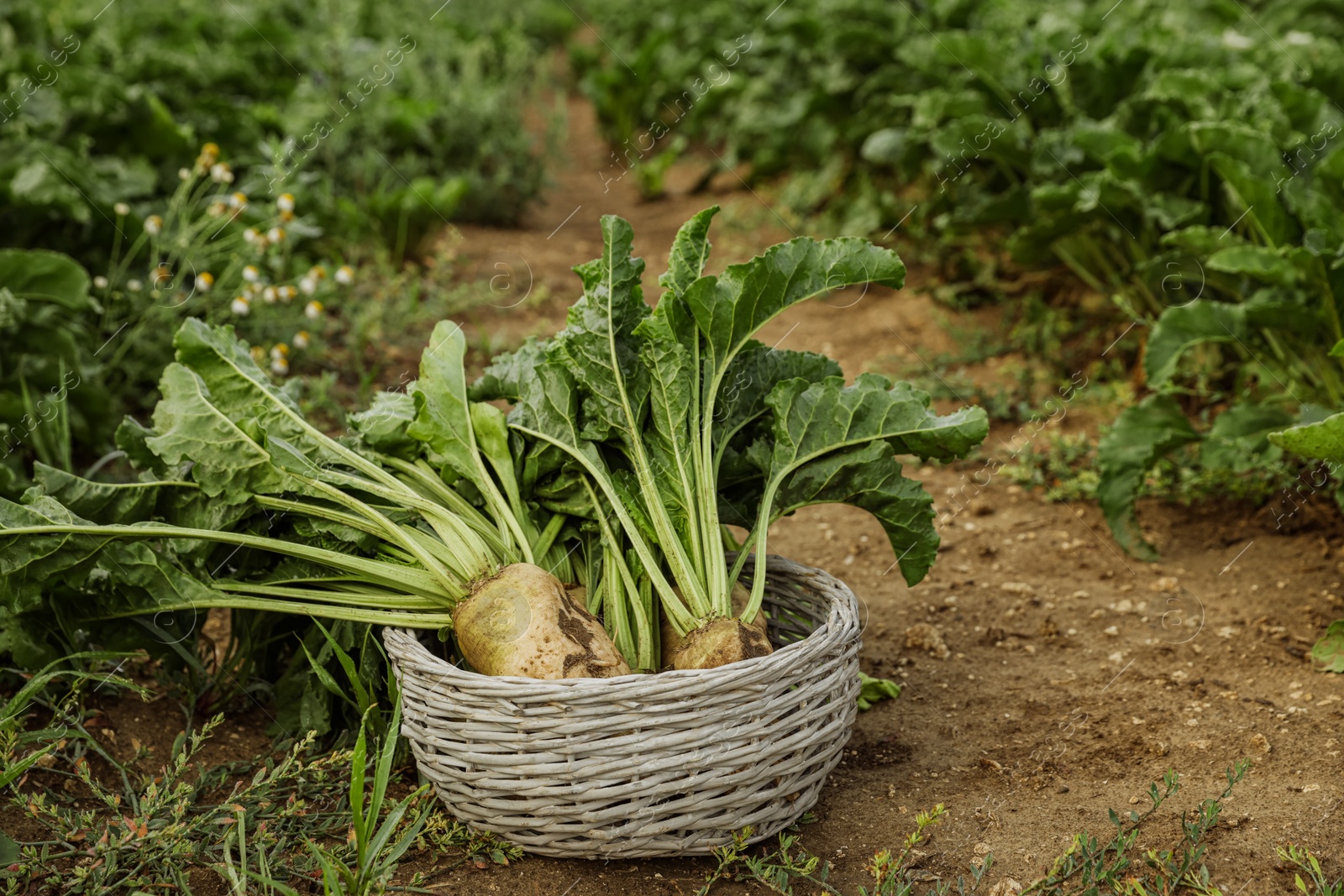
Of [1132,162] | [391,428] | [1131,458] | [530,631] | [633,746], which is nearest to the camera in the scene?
[633,746]

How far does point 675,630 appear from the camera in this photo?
2348 millimetres

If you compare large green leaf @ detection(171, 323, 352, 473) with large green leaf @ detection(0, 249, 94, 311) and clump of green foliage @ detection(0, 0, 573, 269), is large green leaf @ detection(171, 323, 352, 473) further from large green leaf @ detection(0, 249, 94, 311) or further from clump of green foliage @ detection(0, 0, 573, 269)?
clump of green foliage @ detection(0, 0, 573, 269)

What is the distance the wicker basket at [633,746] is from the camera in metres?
1.98

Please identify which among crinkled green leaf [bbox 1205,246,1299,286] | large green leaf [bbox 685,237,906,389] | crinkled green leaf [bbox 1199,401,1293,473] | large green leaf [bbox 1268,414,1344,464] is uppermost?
large green leaf [bbox 685,237,906,389]

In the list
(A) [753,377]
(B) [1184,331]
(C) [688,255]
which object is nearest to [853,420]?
(A) [753,377]

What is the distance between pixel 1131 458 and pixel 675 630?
67.3 inches

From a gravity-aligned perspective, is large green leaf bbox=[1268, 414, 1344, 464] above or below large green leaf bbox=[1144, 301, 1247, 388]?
above

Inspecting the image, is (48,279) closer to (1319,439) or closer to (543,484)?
(543,484)

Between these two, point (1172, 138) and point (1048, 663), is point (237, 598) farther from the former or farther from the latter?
point (1172, 138)

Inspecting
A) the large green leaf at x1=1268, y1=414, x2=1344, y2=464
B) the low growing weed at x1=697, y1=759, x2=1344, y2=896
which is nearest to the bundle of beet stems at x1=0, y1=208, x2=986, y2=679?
the low growing weed at x1=697, y1=759, x2=1344, y2=896

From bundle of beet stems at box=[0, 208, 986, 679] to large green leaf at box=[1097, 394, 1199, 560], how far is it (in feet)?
3.52

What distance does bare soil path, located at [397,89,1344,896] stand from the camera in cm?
218

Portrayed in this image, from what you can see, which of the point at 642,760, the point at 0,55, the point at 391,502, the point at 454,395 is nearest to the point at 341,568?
the point at 391,502

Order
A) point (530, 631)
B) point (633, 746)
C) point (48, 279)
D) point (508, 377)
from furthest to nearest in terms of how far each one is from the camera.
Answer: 1. point (48, 279)
2. point (508, 377)
3. point (530, 631)
4. point (633, 746)
